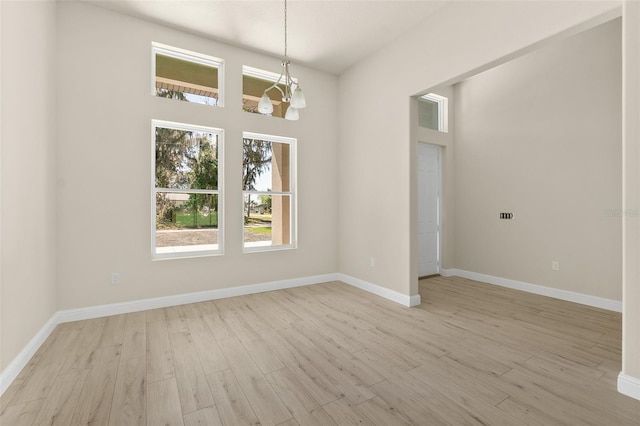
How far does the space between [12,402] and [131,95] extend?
10.1ft

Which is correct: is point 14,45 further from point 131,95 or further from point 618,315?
point 618,315

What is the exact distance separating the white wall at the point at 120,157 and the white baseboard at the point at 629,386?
3795 millimetres

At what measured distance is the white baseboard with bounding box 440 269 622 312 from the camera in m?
3.66

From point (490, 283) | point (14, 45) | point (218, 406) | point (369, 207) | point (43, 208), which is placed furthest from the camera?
point (490, 283)

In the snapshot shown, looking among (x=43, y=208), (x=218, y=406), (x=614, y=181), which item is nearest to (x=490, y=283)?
(x=614, y=181)

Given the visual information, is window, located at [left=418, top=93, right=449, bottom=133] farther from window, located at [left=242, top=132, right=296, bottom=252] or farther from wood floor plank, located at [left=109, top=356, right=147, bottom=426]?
wood floor plank, located at [left=109, top=356, right=147, bottom=426]

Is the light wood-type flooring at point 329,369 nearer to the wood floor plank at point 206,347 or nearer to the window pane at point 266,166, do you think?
the wood floor plank at point 206,347

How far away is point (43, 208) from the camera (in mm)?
2820

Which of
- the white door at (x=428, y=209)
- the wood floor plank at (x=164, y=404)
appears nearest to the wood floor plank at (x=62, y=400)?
the wood floor plank at (x=164, y=404)

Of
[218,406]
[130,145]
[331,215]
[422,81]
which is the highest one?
[422,81]

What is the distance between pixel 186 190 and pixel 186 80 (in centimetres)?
146

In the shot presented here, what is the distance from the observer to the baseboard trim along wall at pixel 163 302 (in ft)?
7.50

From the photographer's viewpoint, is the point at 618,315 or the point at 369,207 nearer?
the point at 618,315

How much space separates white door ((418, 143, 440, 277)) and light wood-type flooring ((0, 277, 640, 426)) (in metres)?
1.78
